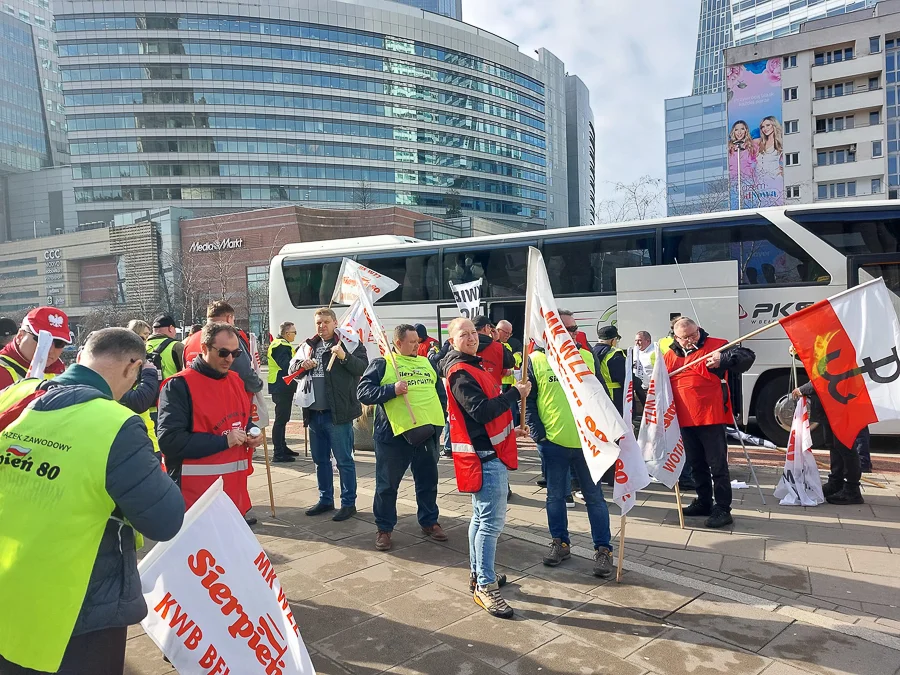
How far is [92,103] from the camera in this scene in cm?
7088

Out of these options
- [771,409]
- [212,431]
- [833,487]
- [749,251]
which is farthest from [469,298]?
[212,431]

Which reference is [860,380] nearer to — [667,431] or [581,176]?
[667,431]

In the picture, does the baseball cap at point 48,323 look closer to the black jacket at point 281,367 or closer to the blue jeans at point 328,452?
the blue jeans at point 328,452

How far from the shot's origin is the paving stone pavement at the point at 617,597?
3.51 meters

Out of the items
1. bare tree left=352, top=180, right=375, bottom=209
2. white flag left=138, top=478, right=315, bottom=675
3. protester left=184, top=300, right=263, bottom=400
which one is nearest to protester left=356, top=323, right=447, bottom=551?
protester left=184, top=300, right=263, bottom=400

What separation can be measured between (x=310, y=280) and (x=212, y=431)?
11397mm

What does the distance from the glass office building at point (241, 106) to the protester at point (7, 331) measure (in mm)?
69400

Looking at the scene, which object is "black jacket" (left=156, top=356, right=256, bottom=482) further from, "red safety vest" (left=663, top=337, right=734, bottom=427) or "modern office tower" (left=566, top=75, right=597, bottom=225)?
"modern office tower" (left=566, top=75, right=597, bottom=225)

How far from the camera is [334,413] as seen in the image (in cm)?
622

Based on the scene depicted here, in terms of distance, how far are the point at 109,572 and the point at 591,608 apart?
9.85ft

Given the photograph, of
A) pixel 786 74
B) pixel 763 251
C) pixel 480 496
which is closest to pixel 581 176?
pixel 786 74

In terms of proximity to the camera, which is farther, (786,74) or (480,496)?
(786,74)

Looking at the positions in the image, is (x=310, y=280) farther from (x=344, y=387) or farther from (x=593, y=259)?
(x=344, y=387)

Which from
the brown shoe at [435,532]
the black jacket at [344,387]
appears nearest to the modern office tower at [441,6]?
the black jacket at [344,387]
